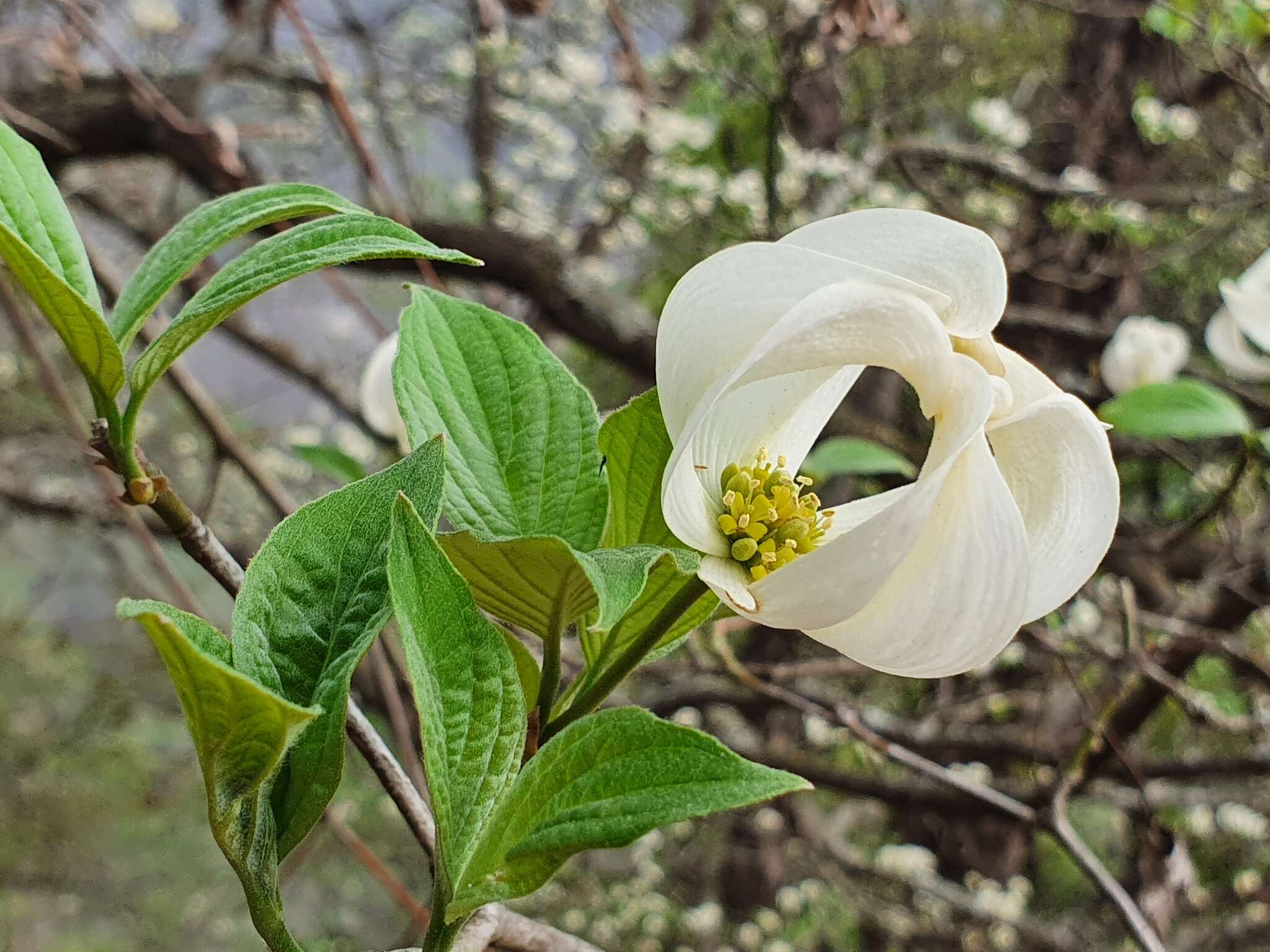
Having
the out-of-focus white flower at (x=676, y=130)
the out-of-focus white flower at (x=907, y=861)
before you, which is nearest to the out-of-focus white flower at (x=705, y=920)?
the out-of-focus white flower at (x=907, y=861)

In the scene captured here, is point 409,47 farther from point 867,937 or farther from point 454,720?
point 454,720

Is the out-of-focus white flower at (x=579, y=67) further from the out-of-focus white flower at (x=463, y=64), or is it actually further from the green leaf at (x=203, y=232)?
the green leaf at (x=203, y=232)

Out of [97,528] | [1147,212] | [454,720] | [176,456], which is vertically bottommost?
[176,456]

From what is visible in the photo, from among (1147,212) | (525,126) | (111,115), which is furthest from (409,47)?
(1147,212)

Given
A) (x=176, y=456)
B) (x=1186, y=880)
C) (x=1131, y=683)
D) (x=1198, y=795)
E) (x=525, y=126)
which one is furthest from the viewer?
(x=176, y=456)

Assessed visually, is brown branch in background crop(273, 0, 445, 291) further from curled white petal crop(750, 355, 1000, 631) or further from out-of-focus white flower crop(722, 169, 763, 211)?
out-of-focus white flower crop(722, 169, 763, 211)

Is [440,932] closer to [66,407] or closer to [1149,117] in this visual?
[66,407]

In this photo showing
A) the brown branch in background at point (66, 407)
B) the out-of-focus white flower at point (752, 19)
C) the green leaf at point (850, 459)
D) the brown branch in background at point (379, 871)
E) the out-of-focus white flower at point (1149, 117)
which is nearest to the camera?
the brown branch in background at point (379, 871)
